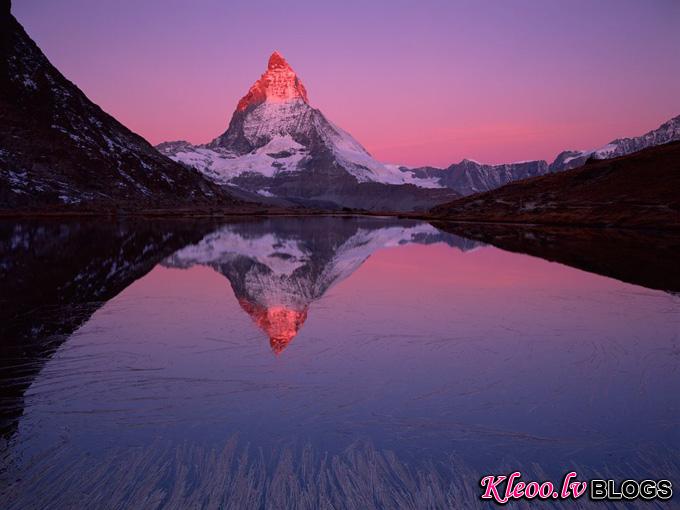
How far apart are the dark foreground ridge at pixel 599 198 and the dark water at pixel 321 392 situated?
82.0m

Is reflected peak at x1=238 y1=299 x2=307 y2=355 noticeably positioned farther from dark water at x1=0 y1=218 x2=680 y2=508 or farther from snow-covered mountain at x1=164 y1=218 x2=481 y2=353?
dark water at x1=0 y1=218 x2=680 y2=508

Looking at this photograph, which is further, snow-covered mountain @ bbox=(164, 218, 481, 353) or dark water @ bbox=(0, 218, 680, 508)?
snow-covered mountain @ bbox=(164, 218, 481, 353)

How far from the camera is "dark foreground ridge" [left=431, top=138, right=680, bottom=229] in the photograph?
103m

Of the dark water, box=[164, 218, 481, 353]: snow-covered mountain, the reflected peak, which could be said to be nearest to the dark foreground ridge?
box=[164, 218, 481, 353]: snow-covered mountain

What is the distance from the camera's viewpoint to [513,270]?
40.7 meters

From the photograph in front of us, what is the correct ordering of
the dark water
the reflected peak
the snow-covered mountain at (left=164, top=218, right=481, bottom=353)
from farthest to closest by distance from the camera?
1. the snow-covered mountain at (left=164, top=218, right=481, bottom=353)
2. the reflected peak
3. the dark water

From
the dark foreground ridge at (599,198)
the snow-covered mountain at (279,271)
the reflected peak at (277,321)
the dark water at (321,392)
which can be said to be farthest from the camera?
the dark foreground ridge at (599,198)

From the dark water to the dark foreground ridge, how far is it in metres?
82.0

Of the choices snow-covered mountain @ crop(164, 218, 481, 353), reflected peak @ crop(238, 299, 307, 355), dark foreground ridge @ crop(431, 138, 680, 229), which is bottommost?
snow-covered mountain @ crop(164, 218, 481, 353)

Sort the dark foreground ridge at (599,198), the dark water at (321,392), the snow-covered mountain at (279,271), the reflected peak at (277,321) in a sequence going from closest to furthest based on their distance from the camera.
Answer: the dark water at (321,392)
the reflected peak at (277,321)
the snow-covered mountain at (279,271)
the dark foreground ridge at (599,198)

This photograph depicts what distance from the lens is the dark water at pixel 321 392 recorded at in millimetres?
9758

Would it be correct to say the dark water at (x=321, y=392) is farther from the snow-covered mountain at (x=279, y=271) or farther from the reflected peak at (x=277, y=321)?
the snow-covered mountain at (x=279, y=271)

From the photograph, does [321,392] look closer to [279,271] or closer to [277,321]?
[277,321]

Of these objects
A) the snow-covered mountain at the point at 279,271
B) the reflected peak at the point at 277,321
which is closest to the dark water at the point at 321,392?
the reflected peak at the point at 277,321
